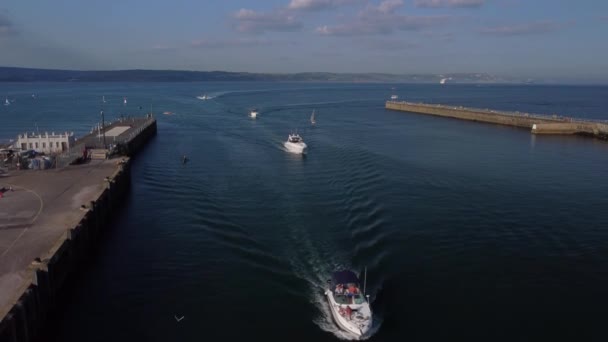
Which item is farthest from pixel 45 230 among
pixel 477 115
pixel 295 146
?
pixel 477 115

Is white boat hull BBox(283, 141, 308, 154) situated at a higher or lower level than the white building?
lower

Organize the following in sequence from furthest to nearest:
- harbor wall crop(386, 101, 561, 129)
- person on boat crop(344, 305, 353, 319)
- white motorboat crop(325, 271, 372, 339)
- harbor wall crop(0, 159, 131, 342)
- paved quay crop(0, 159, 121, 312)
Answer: harbor wall crop(386, 101, 561, 129) → paved quay crop(0, 159, 121, 312) → person on boat crop(344, 305, 353, 319) → white motorboat crop(325, 271, 372, 339) → harbor wall crop(0, 159, 131, 342)

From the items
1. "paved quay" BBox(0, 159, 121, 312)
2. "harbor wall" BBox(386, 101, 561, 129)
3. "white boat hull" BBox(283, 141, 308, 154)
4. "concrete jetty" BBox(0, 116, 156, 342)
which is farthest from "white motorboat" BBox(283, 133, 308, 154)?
"harbor wall" BBox(386, 101, 561, 129)

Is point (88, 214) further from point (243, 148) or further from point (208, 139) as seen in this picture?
point (208, 139)

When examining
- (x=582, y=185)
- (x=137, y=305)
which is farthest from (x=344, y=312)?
(x=582, y=185)

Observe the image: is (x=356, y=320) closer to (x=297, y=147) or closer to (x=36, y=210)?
(x=36, y=210)

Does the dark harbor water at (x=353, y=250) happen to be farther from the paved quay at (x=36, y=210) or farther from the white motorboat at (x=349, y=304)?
the paved quay at (x=36, y=210)

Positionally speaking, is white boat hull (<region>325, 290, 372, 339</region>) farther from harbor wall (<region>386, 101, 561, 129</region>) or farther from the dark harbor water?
harbor wall (<region>386, 101, 561, 129</region>)
